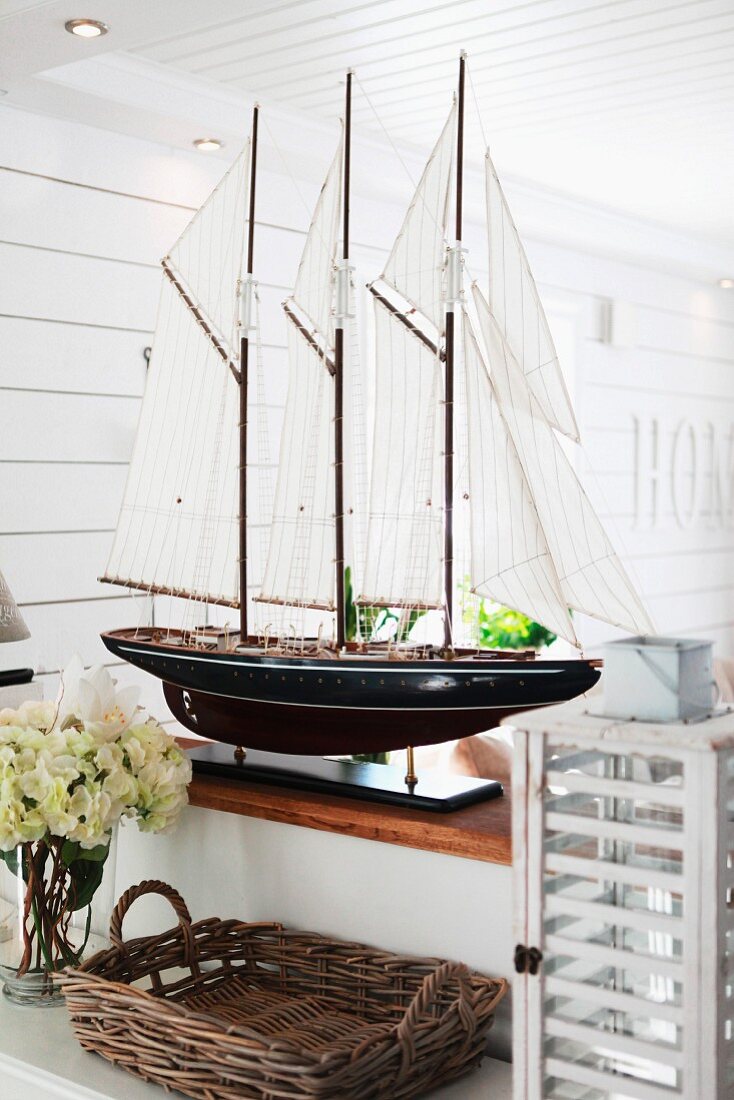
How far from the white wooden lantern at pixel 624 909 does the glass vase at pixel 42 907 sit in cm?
64

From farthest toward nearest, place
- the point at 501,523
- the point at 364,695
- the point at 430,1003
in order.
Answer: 1. the point at 501,523
2. the point at 364,695
3. the point at 430,1003

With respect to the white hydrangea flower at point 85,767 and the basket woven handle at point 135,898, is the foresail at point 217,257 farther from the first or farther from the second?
the basket woven handle at point 135,898

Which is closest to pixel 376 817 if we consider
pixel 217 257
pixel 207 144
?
pixel 217 257

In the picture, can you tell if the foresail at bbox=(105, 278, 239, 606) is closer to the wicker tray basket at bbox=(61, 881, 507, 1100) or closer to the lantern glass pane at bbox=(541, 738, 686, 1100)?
the wicker tray basket at bbox=(61, 881, 507, 1100)

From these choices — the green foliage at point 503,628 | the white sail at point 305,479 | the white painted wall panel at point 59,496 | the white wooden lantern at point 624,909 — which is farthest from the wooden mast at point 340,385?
the green foliage at point 503,628

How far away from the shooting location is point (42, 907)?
4.90 feet

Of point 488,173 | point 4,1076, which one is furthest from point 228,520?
point 4,1076

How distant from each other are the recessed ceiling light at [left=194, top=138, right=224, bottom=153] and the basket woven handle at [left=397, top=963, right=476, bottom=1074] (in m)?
2.30

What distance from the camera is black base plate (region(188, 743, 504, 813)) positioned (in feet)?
4.84

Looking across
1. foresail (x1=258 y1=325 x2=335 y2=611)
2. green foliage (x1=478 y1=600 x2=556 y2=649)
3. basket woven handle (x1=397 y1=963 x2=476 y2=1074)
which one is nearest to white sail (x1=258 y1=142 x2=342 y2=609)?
foresail (x1=258 y1=325 x2=335 y2=611)

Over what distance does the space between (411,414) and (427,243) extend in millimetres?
269

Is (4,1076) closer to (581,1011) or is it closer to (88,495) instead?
(581,1011)

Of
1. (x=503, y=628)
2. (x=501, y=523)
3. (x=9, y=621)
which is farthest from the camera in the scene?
(x=503, y=628)

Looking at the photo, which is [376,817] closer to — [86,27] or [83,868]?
Answer: [83,868]
